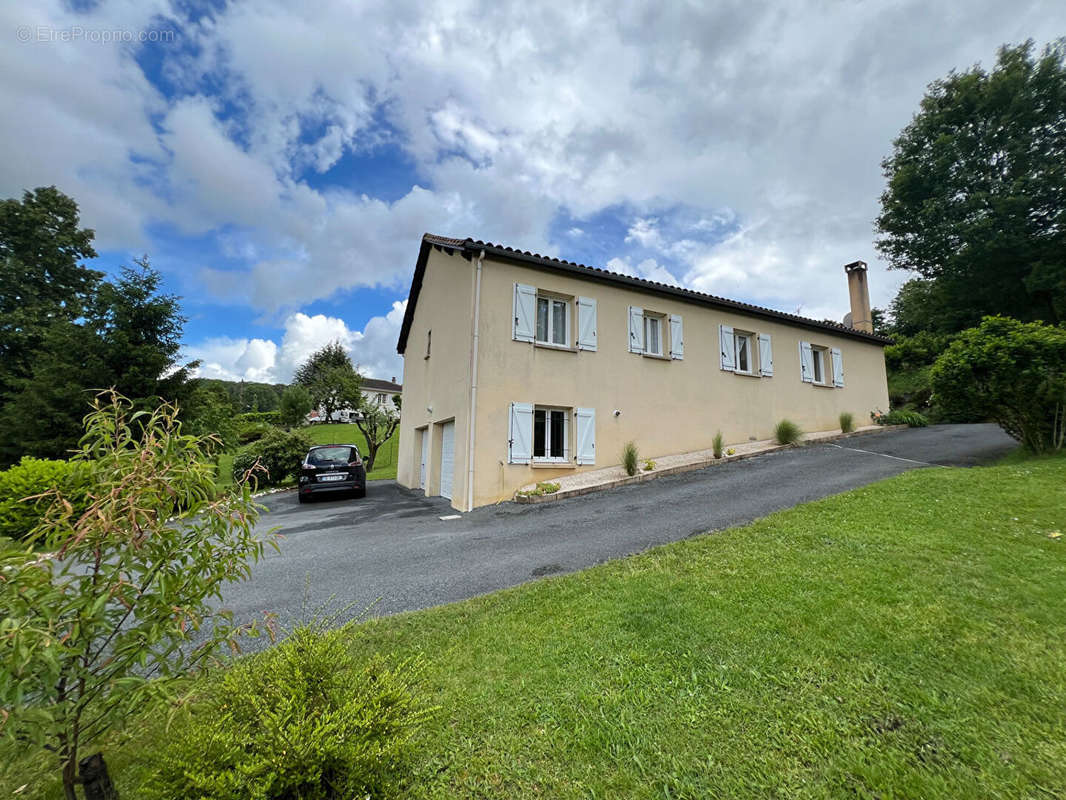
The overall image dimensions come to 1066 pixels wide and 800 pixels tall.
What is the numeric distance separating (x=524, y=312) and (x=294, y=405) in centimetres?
2479

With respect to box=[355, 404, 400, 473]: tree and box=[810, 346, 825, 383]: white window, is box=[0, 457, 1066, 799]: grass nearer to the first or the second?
box=[810, 346, 825, 383]: white window

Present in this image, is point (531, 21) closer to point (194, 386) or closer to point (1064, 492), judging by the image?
point (1064, 492)

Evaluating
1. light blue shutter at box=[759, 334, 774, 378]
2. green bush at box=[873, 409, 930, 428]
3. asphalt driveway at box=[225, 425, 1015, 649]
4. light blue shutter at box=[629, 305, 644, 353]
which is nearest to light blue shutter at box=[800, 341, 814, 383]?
light blue shutter at box=[759, 334, 774, 378]

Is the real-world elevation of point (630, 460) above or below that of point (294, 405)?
below

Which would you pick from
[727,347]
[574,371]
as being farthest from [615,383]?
[727,347]

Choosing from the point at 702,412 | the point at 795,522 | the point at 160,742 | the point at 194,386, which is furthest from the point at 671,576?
the point at 194,386

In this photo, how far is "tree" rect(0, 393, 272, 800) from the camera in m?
1.26

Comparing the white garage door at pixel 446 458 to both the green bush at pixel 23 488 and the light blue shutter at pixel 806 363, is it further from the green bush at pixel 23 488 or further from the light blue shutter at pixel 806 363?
the light blue shutter at pixel 806 363

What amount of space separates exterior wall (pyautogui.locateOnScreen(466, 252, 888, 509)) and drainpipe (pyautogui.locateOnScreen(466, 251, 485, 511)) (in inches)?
4.8

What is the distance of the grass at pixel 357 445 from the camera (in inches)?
758

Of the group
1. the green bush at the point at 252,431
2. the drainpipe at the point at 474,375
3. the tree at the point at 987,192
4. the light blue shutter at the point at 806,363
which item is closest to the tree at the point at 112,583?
the drainpipe at the point at 474,375

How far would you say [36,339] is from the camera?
57.8 feet

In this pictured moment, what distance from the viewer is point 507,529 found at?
22.0ft

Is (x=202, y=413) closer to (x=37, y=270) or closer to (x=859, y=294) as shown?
(x=37, y=270)
